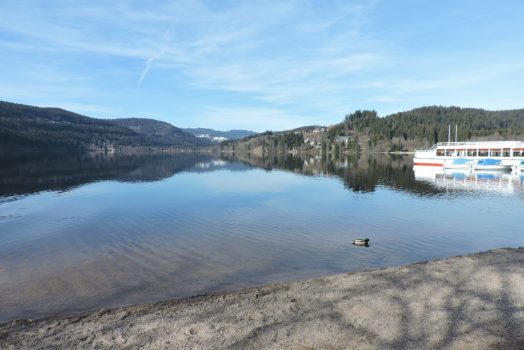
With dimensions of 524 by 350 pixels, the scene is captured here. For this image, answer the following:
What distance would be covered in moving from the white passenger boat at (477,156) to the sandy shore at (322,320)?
96.7m

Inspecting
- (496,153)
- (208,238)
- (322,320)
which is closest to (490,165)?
(496,153)

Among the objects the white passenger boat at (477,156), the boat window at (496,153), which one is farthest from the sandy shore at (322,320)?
the boat window at (496,153)

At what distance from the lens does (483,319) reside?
12.9 m

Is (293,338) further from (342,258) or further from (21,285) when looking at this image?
(21,285)

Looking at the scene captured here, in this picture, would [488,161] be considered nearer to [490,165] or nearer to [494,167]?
[490,165]

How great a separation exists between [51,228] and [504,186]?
69.4 meters

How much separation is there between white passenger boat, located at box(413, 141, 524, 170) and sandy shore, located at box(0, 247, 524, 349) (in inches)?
3808

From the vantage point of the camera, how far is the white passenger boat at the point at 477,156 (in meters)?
99.7

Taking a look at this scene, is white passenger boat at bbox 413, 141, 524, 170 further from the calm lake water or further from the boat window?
the calm lake water

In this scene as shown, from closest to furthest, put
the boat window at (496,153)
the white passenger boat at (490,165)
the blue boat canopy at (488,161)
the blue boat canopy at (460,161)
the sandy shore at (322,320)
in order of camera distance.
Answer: the sandy shore at (322,320), the white passenger boat at (490,165), the blue boat canopy at (488,161), the boat window at (496,153), the blue boat canopy at (460,161)

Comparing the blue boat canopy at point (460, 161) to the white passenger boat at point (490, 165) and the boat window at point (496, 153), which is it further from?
Result: the boat window at point (496, 153)

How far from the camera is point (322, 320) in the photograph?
13242 mm

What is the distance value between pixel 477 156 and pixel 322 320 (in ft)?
356

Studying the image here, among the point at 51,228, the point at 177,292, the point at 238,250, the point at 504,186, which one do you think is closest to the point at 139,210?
the point at 51,228
